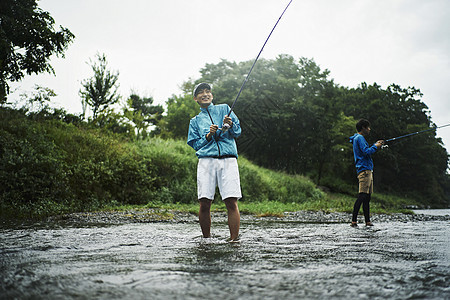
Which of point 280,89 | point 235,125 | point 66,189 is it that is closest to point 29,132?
point 66,189

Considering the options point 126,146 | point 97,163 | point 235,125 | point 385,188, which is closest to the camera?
point 235,125

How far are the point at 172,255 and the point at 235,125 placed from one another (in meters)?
1.84

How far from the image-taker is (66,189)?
1057 cm

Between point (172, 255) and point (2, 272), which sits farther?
point (172, 255)

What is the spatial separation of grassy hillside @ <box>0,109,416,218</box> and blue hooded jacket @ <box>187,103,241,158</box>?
16.7 feet

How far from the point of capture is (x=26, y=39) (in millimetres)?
16484

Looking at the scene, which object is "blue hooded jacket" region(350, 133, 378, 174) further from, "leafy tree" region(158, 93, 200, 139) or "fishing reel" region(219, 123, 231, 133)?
"leafy tree" region(158, 93, 200, 139)

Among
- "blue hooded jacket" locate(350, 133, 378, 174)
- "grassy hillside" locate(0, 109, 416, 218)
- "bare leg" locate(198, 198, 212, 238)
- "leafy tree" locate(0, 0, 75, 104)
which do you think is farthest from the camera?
"leafy tree" locate(0, 0, 75, 104)

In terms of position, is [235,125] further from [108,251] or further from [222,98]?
[222,98]

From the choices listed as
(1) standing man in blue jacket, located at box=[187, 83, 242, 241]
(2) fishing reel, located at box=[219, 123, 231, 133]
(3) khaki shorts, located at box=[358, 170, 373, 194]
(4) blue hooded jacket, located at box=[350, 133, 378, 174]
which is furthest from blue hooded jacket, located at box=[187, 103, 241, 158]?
(3) khaki shorts, located at box=[358, 170, 373, 194]

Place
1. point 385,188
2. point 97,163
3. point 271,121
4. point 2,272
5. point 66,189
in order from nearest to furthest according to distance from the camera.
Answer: point 2,272, point 66,189, point 97,163, point 271,121, point 385,188

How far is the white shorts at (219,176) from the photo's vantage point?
4359mm

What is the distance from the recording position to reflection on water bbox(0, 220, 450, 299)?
2004 millimetres

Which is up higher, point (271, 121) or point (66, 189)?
point (271, 121)
